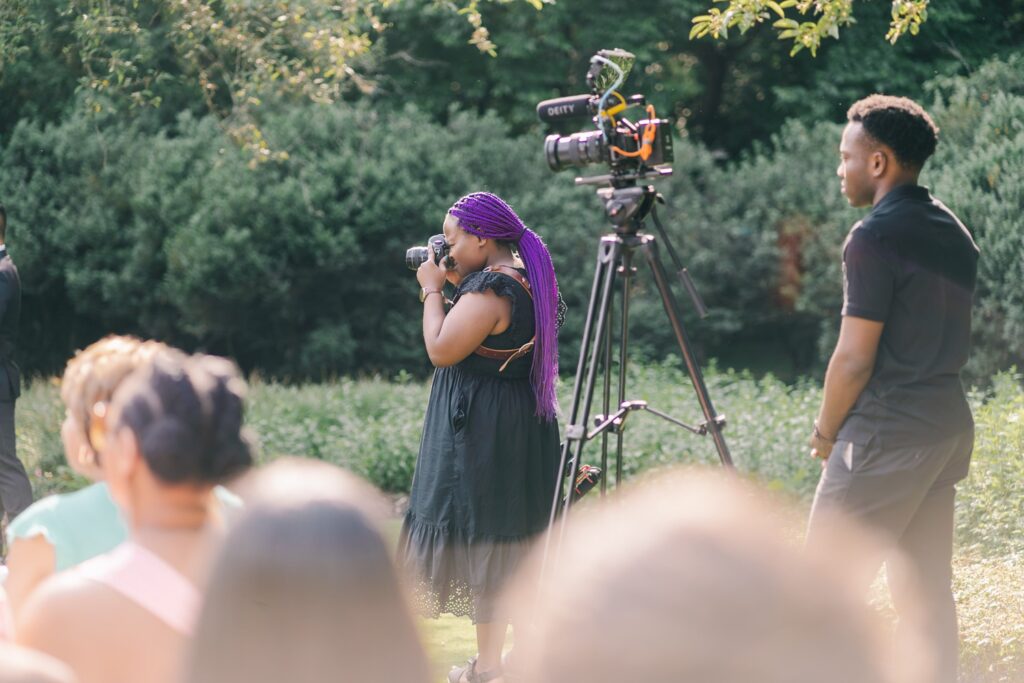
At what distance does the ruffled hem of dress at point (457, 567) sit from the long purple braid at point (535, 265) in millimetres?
516

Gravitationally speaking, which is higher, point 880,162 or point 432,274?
point 880,162

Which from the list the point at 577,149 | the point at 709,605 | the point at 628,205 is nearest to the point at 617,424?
the point at 628,205

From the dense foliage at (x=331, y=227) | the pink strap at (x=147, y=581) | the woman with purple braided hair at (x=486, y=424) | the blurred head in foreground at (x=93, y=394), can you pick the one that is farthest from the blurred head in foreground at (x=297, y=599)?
the dense foliage at (x=331, y=227)

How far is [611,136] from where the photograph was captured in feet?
12.9

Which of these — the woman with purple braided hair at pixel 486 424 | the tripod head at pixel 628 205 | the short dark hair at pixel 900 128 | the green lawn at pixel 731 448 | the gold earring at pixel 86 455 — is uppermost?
the short dark hair at pixel 900 128

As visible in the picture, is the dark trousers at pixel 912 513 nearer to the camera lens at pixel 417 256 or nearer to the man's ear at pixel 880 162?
the man's ear at pixel 880 162

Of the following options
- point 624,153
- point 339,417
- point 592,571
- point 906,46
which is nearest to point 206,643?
point 592,571

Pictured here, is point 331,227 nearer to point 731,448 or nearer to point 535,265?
point 731,448

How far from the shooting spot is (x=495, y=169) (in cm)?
1370

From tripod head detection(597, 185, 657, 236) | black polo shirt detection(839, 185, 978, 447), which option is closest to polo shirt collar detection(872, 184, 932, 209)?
black polo shirt detection(839, 185, 978, 447)

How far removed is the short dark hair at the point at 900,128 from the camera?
3371mm

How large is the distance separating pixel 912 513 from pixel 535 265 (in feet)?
5.24

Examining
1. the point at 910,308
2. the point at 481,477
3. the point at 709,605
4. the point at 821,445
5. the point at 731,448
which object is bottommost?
the point at 731,448

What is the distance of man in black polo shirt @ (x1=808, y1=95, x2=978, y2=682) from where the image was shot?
3.31 metres
